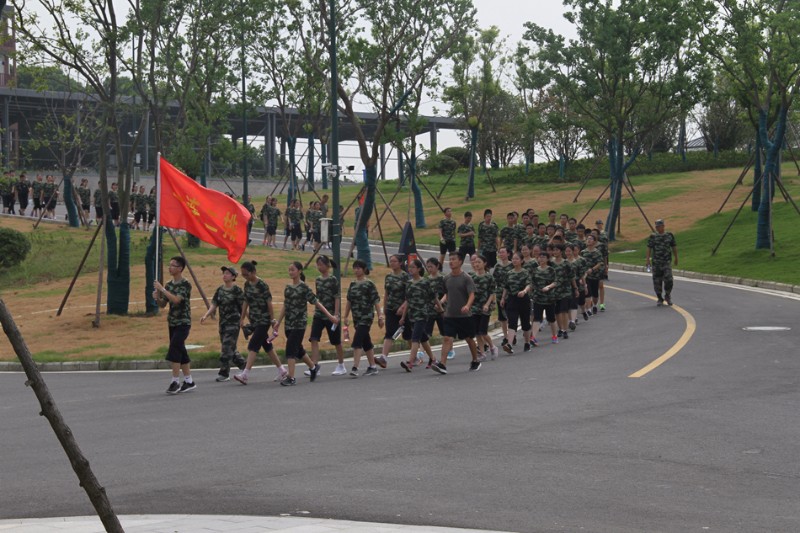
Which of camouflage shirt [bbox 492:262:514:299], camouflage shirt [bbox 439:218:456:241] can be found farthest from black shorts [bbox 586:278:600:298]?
camouflage shirt [bbox 439:218:456:241]

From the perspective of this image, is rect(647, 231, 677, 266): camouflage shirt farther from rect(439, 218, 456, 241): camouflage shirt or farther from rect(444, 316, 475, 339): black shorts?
rect(444, 316, 475, 339): black shorts

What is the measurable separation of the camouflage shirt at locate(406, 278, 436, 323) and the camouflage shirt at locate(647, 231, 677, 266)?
9038 mm

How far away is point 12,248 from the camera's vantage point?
112ft

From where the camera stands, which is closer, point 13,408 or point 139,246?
point 13,408

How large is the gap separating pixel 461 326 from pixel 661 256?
9669 millimetres

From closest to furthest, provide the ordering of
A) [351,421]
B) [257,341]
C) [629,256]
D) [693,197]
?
[351,421] < [257,341] < [629,256] < [693,197]

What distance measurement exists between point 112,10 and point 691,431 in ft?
63.9

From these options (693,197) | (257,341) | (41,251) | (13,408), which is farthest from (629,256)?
(13,408)

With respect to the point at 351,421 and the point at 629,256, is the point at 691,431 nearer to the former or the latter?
the point at 351,421

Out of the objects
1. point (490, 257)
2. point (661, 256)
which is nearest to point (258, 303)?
point (661, 256)

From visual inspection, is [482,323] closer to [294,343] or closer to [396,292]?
[396,292]

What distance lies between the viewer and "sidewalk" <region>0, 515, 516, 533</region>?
768 centimetres

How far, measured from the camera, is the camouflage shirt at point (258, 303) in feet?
53.9

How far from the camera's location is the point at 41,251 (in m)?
36.8
